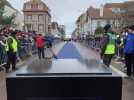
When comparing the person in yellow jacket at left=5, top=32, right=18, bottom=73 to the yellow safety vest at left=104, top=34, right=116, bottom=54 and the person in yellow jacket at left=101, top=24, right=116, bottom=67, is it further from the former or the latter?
the yellow safety vest at left=104, top=34, right=116, bottom=54

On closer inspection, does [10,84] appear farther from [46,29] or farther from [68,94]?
[46,29]

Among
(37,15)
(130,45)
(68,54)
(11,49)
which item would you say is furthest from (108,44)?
(37,15)

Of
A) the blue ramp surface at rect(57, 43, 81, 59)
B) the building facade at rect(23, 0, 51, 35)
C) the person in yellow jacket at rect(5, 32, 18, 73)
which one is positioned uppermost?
the building facade at rect(23, 0, 51, 35)

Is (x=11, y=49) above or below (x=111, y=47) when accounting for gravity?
below

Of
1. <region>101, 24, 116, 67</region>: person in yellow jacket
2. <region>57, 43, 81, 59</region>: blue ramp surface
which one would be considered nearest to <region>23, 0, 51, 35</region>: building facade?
<region>57, 43, 81, 59</region>: blue ramp surface

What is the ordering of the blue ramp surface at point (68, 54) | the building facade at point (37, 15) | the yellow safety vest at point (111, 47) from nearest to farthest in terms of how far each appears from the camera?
the yellow safety vest at point (111, 47) → the blue ramp surface at point (68, 54) → the building facade at point (37, 15)

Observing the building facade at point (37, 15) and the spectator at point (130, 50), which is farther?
the building facade at point (37, 15)

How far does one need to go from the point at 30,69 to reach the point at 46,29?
6710 inches

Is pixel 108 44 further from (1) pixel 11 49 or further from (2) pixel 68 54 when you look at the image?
(2) pixel 68 54

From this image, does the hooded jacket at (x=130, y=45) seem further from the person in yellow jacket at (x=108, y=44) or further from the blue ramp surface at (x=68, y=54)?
the blue ramp surface at (x=68, y=54)

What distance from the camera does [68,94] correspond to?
407cm

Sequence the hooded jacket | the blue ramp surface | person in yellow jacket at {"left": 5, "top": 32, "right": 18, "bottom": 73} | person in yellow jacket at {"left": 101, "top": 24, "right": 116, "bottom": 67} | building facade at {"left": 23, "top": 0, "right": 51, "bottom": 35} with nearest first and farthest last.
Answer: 1. person in yellow jacket at {"left": 101, "top": 24, "right": 116, "bottom": 67}
2. the hooded jacket
3. person in yellow jacket at {"left": 5, "top": 32, "right": 18, "bottom": 73}
4. the blue ramp surface
5. building facade at {"left": 23, "top": 0, "right": 51, "bottom": 35}

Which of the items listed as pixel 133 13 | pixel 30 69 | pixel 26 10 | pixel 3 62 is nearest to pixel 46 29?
pixel 26 10

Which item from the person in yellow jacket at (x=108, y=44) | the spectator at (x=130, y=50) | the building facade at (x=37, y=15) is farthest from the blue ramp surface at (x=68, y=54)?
the building facade at (x=37, y=15)
